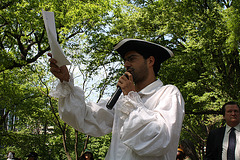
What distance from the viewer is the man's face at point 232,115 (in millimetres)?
3857

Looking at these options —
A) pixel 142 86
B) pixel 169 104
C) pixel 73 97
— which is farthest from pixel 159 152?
pixel 73 97

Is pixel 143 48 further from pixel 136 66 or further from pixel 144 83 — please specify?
pixel 144 83

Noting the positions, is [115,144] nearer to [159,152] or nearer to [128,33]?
[159,152]

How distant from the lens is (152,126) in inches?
71.5

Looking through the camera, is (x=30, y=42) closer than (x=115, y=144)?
No

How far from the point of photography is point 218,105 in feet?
34.1

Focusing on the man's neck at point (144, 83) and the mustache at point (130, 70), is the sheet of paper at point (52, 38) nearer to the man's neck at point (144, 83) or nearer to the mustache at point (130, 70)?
the mustache at point (130, 70)

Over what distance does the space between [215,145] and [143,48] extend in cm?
224

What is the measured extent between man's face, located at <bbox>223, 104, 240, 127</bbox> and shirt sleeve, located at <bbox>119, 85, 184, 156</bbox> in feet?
7.18

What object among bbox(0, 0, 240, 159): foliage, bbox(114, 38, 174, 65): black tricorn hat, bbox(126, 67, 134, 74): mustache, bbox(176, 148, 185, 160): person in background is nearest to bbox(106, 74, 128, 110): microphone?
bbox(126, 67, 134, 74): mustache

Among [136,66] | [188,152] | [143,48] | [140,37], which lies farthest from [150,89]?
[140,37]

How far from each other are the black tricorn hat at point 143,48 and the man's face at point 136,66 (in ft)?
0.15

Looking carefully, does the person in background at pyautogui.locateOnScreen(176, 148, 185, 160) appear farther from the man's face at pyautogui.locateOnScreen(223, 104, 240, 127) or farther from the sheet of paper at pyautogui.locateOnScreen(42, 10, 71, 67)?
the sheet of paper at pyautogui.locateOnScreen(42, 10, 71, 67)

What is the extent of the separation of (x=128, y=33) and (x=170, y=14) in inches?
80.6
